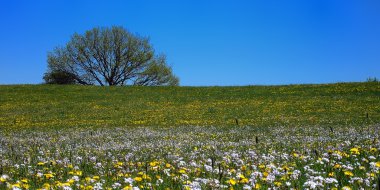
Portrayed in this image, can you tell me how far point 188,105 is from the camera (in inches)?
1507

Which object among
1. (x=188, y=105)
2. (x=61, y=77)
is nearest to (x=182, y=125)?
(x=188, y=105)

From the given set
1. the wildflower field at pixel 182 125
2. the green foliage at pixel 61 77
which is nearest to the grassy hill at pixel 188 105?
the wildflower field at pixel 182 125

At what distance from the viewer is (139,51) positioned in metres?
67.6

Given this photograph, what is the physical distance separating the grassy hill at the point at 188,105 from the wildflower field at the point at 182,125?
79mm

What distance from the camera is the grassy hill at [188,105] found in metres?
27.0

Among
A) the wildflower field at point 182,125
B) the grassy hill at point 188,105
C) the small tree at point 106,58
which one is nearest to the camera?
the wildflower field at point 182,125

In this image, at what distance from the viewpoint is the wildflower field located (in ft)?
27.3

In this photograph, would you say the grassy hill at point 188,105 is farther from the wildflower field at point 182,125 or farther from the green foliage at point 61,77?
the green foliage at point 61,77

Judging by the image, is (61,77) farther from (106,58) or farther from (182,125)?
(182,125)

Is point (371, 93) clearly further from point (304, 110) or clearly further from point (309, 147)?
point (309, 147)

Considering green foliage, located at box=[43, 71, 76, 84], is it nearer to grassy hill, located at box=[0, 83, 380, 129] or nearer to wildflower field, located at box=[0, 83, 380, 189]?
grassy hill, located at box=[0, 83, 380, 129]

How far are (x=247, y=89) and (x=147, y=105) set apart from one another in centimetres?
1601

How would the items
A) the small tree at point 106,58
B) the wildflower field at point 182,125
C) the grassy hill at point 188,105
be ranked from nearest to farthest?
the wildflower field at point 182,125, the grassy hill at point 188,105, the small tree at point 106,58

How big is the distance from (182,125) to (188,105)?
13.5m
